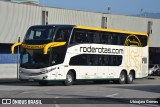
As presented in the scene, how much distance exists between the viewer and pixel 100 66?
115ft

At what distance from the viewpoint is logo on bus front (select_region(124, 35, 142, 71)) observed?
3766cm

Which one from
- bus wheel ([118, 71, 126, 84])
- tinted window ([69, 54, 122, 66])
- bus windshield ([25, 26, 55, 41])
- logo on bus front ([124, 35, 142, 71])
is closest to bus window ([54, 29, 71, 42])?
bus windshield ([25, 26, 55, 41])

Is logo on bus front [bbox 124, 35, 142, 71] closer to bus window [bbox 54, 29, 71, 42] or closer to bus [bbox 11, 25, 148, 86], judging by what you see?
bus [bbox 11, 25, 148, 86]

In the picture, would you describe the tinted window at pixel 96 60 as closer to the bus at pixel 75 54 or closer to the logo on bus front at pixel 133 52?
the bus at pixel 75 54

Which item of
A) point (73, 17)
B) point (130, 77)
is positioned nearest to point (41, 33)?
point (130, 77)

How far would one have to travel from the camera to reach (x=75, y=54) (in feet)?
106

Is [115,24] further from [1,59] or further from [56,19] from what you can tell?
[1,59]

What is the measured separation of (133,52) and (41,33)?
33.1 ft

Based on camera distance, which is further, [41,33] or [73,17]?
[73,17]

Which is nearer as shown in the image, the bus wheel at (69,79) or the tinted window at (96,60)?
the bus wheel at (69,79)

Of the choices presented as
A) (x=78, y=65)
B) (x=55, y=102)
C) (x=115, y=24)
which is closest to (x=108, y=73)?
(x=78, y=65)

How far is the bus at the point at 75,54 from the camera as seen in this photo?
3080cm

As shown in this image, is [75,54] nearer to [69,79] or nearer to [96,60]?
[69,79]

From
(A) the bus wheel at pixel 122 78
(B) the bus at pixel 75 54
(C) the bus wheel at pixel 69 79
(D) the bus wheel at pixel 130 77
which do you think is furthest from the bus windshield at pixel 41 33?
(D) the bus wheel at pixel 130 77
